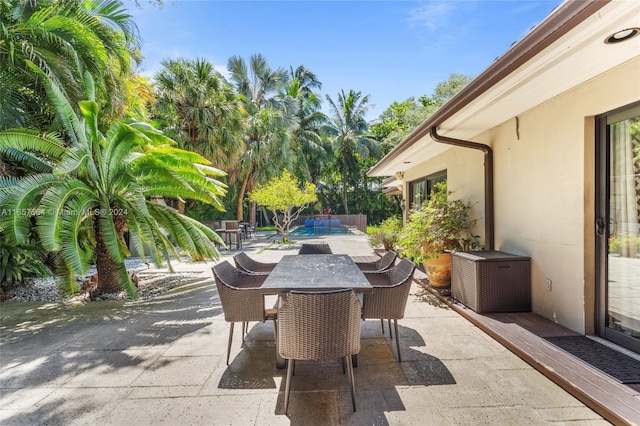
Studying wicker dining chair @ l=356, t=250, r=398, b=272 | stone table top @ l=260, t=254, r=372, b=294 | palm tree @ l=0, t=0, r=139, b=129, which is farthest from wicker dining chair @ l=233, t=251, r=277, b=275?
palm tree @ l=0, t=0, r=139, b=129

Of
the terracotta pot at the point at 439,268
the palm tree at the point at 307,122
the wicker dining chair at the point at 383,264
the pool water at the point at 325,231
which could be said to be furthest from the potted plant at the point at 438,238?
the palm tree at the point at 307,122

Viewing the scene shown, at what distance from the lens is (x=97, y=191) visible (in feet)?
16.2

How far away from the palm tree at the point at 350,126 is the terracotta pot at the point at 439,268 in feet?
71.7

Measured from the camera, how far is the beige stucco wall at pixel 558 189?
10.6ft

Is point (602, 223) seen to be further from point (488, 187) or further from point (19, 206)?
point (19, 206)

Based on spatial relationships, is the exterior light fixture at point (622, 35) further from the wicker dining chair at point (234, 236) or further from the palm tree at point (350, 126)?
the palm tree at point (350, 126)

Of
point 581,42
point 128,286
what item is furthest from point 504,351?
point 128,286

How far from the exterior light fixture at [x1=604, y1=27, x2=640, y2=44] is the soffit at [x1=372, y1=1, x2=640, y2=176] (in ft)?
0.13

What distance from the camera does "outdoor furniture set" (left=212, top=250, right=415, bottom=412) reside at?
2291mm

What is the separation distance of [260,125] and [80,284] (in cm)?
1214

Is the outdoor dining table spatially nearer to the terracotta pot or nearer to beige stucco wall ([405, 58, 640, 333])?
the terracotta pot

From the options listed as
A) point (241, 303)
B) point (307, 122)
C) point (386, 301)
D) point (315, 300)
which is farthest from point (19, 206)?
point (307, 122)

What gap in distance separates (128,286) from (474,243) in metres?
5.56

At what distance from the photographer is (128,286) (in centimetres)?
465
